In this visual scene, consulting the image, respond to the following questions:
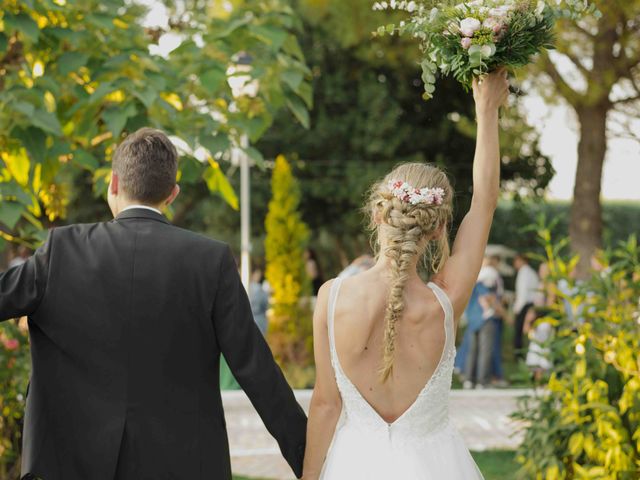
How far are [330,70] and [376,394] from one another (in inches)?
844

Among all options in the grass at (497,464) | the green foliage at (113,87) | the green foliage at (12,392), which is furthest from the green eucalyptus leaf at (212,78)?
the grass at (497,464)

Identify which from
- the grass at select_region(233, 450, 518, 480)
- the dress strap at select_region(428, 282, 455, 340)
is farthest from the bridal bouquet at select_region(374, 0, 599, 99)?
the grass at select_region(233, 450, 518, 480)

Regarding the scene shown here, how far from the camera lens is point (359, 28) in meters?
19.2

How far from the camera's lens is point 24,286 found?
10.4 ft

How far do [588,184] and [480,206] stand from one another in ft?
48.0

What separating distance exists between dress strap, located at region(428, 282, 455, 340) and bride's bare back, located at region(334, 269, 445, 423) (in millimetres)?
13

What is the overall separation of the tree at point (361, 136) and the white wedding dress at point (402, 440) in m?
18.6

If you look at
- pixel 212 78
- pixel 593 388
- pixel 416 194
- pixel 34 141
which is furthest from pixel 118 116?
pixel 593 388

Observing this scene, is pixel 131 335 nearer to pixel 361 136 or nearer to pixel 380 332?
pixel 380 332

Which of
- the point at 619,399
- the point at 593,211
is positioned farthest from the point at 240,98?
the point at 593,211

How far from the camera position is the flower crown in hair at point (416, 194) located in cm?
329

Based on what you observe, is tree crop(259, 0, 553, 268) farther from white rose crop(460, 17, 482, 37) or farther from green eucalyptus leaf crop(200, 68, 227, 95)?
white rose crop(460, 17, 482, 37)

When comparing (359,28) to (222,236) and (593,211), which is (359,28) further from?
(222,236)

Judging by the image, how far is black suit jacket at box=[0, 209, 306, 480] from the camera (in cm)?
319
